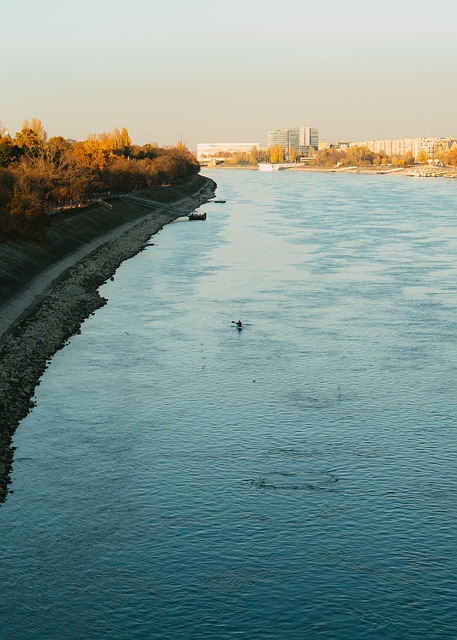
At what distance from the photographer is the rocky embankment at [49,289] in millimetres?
33625

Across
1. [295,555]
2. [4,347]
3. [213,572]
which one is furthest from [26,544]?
[4,347]

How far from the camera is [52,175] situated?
80.8 meters

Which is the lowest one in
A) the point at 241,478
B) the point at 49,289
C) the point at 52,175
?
the point at 241,478

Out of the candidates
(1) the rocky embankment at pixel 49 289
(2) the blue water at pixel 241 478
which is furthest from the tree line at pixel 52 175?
(2) the blue water at pixel 241 478

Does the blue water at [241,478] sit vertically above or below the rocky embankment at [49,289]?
below

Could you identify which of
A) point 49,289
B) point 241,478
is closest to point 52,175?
point 49,289

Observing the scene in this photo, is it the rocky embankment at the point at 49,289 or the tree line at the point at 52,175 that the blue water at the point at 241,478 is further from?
the tree line at the point at 52,175

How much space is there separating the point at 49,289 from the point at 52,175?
97.2 feet

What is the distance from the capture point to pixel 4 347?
1501 inches

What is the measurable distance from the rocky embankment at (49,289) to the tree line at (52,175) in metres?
2.37

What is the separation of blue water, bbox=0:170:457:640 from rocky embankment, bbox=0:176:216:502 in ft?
2.96

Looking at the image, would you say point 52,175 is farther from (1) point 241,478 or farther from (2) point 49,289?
(1) point 241,478

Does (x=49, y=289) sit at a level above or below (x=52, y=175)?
below

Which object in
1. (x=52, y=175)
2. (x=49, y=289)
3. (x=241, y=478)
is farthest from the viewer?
(x=52, y=175)
